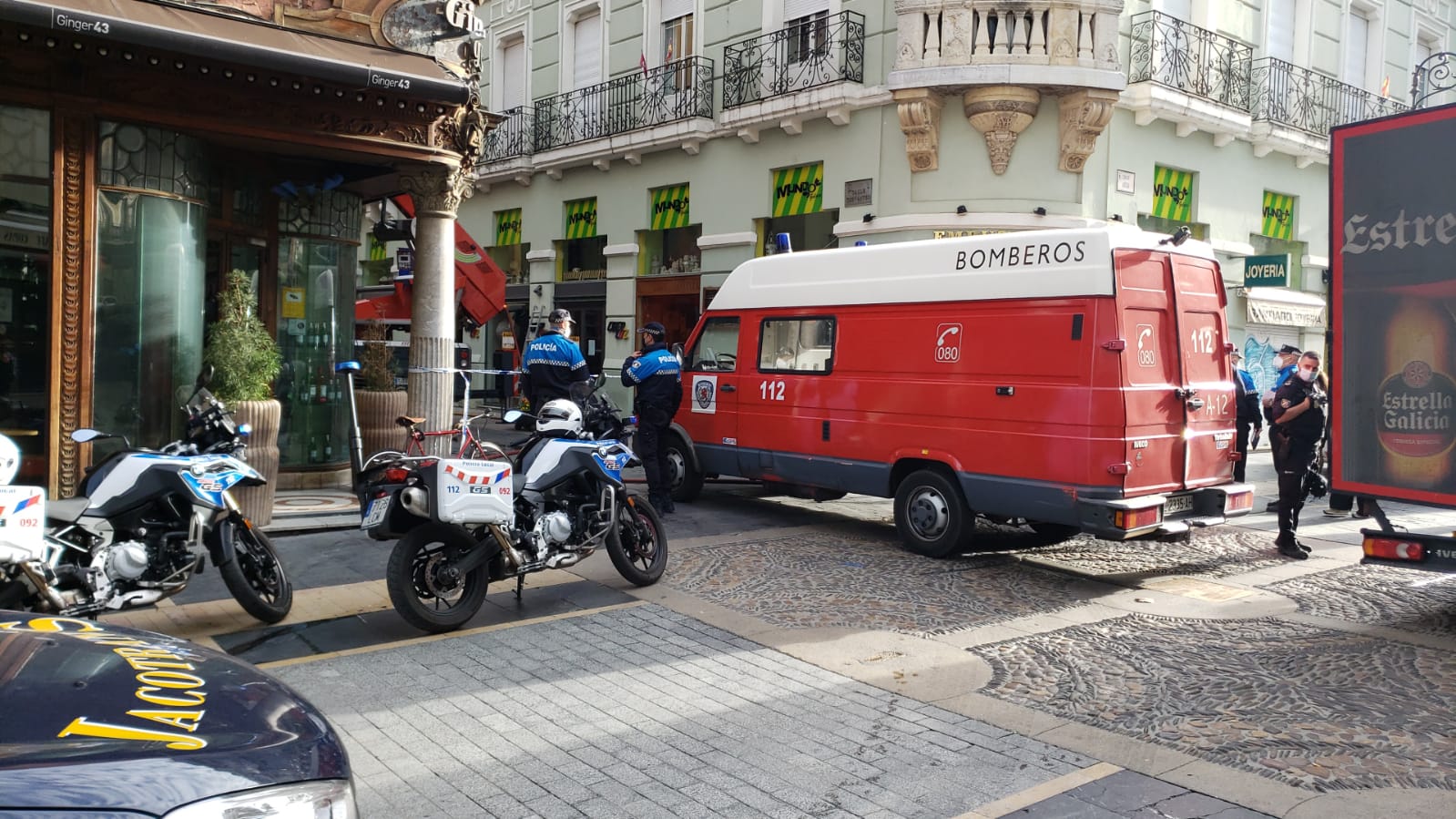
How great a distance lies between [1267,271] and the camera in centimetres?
1780

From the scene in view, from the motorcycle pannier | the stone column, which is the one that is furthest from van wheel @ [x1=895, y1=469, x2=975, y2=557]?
the stone column

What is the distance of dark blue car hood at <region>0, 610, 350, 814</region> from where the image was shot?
210 centimetres

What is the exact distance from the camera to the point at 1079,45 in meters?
15.4

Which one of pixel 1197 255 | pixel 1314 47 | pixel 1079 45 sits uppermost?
pixel 1314 47

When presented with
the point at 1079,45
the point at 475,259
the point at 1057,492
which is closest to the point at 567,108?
the point at 475,259

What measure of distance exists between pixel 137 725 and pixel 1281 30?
21272 mm

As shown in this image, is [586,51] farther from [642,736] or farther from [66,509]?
[642,736]

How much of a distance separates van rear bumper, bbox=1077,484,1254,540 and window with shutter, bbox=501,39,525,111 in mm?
19077

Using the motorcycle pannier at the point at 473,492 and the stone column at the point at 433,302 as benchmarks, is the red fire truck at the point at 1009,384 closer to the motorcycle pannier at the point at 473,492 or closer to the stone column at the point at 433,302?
the stone column at the point at 433,302

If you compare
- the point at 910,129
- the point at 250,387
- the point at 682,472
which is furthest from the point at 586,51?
the point at 250,387

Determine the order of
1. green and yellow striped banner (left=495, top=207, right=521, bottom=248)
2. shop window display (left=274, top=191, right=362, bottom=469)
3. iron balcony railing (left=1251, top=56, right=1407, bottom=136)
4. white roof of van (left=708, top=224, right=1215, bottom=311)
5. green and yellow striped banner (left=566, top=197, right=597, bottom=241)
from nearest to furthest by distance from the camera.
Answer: white roof of van (left=708, top=224, right=1215, bottom=311) < shop window display (left=274, top=191, right=362, bottom=469) < iron balcony railing (left=1251, top=56, right=1407, bottom=136) < green and yellow striped banner (left=566, top=197, right=597, bottom=241) < green and yellow striped banner (left=495, top=207, right=521, bottom=248)

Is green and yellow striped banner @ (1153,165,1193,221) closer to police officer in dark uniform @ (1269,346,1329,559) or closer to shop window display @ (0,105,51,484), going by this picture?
police officer in dark uniform @ (1269,346,1329,559)

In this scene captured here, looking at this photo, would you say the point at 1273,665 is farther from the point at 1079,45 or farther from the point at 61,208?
the point at 1079,45

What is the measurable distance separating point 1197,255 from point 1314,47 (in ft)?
45.3
